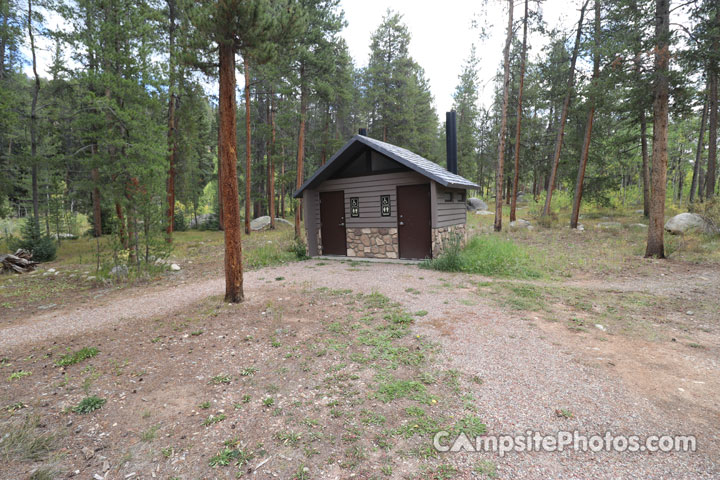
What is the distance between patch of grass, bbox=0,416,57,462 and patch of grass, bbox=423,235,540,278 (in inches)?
319

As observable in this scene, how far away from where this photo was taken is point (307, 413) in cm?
275

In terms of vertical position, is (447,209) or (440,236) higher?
(447,209)

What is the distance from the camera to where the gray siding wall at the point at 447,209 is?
985cm

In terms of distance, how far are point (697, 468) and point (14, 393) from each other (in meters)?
6.16

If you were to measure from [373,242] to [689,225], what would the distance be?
42.8 ft

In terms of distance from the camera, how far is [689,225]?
12.3 meters

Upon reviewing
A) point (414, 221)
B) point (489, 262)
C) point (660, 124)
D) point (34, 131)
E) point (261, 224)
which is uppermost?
point (34, 131)

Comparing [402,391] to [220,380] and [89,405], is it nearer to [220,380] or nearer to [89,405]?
[220,380]

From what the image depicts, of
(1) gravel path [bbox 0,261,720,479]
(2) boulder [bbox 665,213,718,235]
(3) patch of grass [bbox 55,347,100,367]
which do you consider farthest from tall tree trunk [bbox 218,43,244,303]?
(2) boulder [bbox 665,213,718,235]

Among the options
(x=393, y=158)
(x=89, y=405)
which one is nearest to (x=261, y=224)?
(x=393, y=158)

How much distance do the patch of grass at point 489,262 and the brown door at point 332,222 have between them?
365 centimetres

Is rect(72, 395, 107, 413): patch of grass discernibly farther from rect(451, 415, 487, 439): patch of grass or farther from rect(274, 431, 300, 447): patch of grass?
rect(451, 415, 487, 439): patch of grass

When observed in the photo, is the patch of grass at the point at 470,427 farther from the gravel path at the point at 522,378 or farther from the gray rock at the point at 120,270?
the gray rock at the point at 120,270

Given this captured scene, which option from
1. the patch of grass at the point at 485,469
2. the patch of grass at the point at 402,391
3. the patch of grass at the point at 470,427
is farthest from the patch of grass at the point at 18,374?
the patch of grass at the point at 485,469
